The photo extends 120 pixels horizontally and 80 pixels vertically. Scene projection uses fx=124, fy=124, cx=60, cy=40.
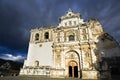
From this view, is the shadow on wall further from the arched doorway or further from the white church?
the arched doorway

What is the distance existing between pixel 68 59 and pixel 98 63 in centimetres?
582

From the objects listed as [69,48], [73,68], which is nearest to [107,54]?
[73,68]

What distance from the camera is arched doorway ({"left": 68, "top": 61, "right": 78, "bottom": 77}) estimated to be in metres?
23.9

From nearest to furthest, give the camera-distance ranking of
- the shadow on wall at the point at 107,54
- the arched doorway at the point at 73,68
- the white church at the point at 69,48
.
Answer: the shadow on wall at the point at 107,54, the white church at the point at 69,48, the arched doorway at the point at 73,68

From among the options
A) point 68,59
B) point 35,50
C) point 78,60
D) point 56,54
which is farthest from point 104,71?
point 35,50

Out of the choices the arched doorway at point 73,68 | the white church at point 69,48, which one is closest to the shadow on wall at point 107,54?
the white church at point 69,48

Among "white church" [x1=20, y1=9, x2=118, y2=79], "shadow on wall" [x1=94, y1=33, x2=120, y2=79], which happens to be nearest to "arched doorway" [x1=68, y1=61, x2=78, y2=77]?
"white church" [x1=20, y1=9, x2=118, y2=79]

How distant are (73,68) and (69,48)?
3.96 m

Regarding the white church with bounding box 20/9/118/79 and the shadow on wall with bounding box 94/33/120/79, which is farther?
the white church with bounding box 20/9/118/79

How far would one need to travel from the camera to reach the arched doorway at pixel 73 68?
78.3 ft

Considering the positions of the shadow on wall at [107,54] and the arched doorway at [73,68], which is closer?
the shadow on wall at [107,54]

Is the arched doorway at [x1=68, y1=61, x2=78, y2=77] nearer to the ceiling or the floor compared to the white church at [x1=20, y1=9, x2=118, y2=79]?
nearer to the floor

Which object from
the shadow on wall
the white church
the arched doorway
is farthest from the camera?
the arched doorway

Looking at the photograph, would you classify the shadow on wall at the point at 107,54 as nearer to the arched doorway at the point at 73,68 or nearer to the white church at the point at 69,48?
the white church at the point at 69,48
